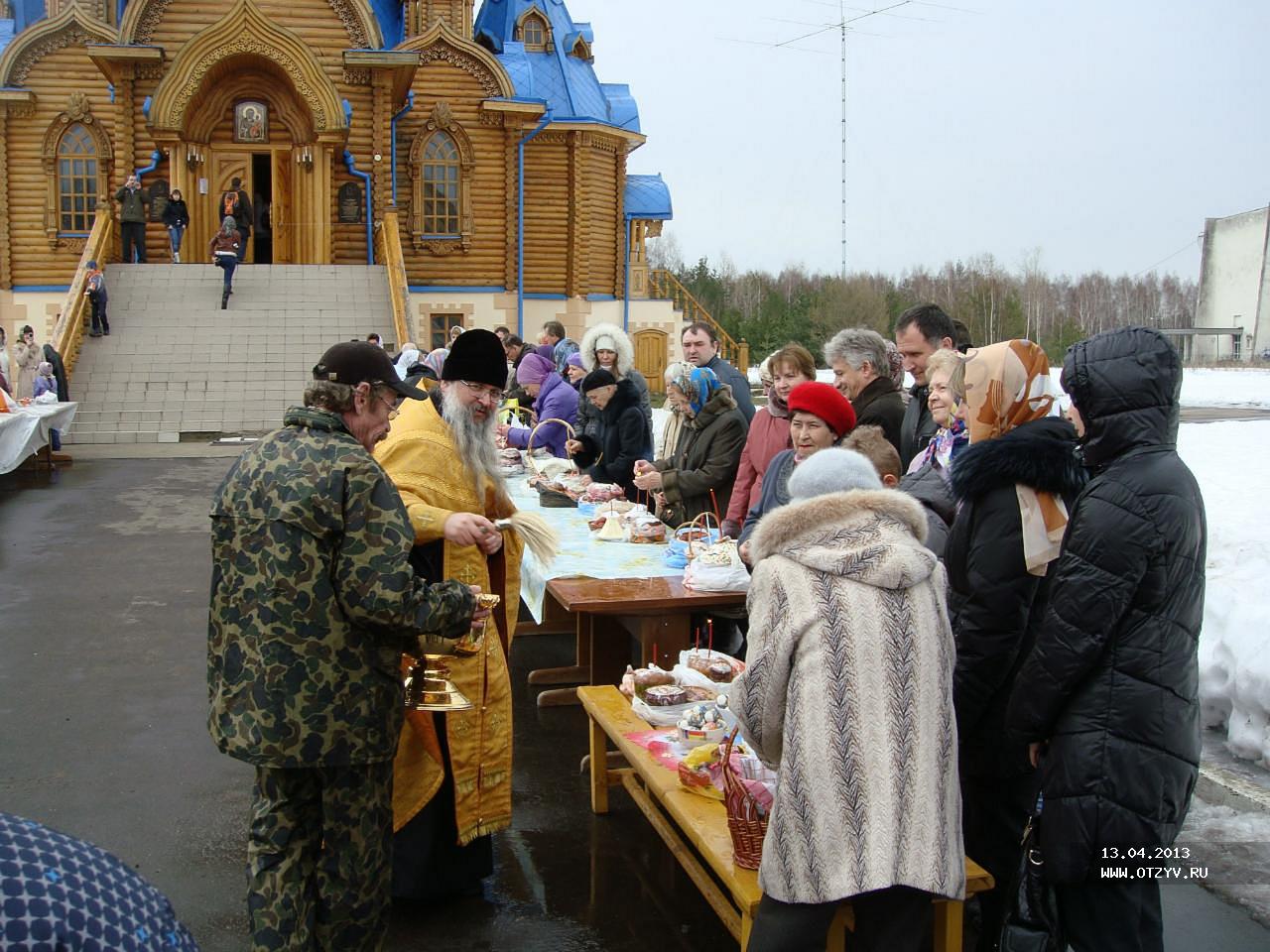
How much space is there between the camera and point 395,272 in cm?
2234

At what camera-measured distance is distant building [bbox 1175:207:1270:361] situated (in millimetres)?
44000

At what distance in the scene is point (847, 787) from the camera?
2732 mm

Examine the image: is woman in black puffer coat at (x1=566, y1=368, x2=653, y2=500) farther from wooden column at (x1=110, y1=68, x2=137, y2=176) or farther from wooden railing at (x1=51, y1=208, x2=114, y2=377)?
wooden column at (x1=110, y1=68, x2=137, y2=176)

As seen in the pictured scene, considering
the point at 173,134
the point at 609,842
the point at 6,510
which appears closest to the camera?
the point at 609,842

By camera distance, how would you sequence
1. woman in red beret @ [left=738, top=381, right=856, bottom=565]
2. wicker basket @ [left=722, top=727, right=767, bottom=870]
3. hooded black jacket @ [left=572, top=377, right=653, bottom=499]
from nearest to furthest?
wicker basket @ [left=722, top=727, right=767, bottom=870] < woman in red beret @ [left=738, top=381, right=856, bottom=565] < hooded black jacket @ [left=572, top=377, right=653, bottom=499]

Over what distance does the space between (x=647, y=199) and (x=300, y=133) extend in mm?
8817

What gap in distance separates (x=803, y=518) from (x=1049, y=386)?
4.19 feet

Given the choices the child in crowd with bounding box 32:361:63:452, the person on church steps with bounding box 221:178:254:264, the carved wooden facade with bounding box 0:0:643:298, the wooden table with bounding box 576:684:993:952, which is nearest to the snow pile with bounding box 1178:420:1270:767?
the wooden table with bounding box 576:684:993:952

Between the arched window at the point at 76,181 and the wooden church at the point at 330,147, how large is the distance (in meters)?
0.04

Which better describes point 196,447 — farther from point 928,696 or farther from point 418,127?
point 928,696

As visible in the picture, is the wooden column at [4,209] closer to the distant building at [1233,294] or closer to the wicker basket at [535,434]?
the wicker basket at [535,434]

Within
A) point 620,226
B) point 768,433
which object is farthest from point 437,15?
point 768,433

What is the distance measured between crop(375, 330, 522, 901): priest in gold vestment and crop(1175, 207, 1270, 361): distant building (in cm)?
4502

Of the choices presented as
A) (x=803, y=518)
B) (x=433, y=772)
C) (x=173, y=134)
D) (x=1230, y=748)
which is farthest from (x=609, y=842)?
(x=173, y=134)
